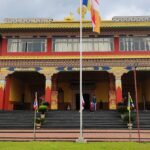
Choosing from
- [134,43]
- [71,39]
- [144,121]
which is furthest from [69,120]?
[134,43]

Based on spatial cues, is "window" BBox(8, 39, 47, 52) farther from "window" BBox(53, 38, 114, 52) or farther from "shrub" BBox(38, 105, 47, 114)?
"shrub" BBox(38, 105, 47, 114)

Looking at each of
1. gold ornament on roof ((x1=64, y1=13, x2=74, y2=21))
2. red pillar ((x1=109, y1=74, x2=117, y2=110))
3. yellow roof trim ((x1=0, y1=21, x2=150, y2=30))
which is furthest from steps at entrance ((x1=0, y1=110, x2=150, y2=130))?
gold ornament on roof ((x1=64, y1=13, x2=74, y2=21))

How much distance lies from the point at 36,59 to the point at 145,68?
10887 mm

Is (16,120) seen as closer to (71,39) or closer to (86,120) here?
(86,120)

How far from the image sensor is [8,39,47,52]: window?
1139 inches

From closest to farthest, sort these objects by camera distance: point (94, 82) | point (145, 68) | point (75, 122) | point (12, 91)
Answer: point (75, 122) < point (145, 68) < point (12, 91) < point (94, 82)

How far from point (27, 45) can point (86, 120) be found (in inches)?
445

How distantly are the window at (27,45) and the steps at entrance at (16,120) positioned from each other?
7.36m

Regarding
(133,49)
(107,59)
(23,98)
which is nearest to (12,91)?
(23,98)

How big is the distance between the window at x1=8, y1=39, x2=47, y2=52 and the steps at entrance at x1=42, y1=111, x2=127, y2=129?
7.98 m

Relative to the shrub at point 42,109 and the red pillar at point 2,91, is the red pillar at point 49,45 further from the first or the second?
the shrub at point 42,109

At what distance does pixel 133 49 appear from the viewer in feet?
93.8

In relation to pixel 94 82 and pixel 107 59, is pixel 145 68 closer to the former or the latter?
pixel 107 59

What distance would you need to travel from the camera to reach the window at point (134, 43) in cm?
2858
